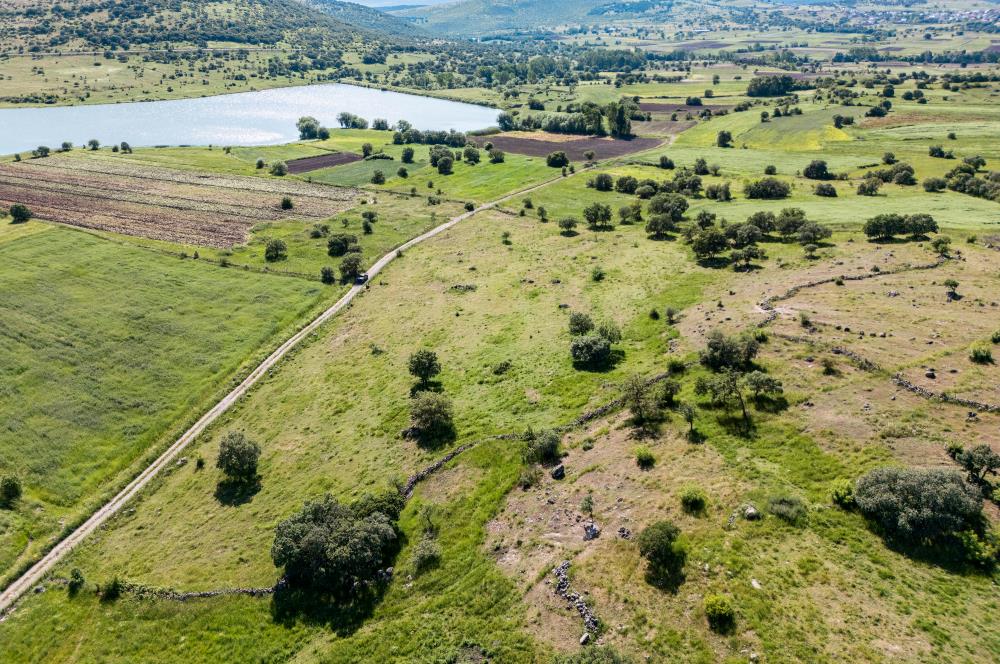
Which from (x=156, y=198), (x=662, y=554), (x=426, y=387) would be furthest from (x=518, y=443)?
(x=156, y=198)

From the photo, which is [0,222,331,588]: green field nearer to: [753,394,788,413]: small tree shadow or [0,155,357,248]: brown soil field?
[0,155,357,248]: brown soil field

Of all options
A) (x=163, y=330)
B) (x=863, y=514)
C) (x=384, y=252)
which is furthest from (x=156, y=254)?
(x=863, y=514)

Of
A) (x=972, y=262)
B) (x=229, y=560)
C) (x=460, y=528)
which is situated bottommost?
(x=229, y=560)

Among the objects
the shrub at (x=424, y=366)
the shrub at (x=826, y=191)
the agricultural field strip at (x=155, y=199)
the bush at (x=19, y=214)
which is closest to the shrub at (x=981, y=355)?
the shrub at (x=424, y=366)

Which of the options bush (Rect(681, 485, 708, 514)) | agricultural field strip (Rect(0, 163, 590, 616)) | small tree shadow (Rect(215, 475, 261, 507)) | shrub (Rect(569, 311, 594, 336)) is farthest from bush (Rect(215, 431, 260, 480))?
bush (Rect(681, 485, 708, 514))

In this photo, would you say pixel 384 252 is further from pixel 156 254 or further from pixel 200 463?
pixel 200 463

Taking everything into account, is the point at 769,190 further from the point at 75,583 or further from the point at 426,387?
the point at 75,583
